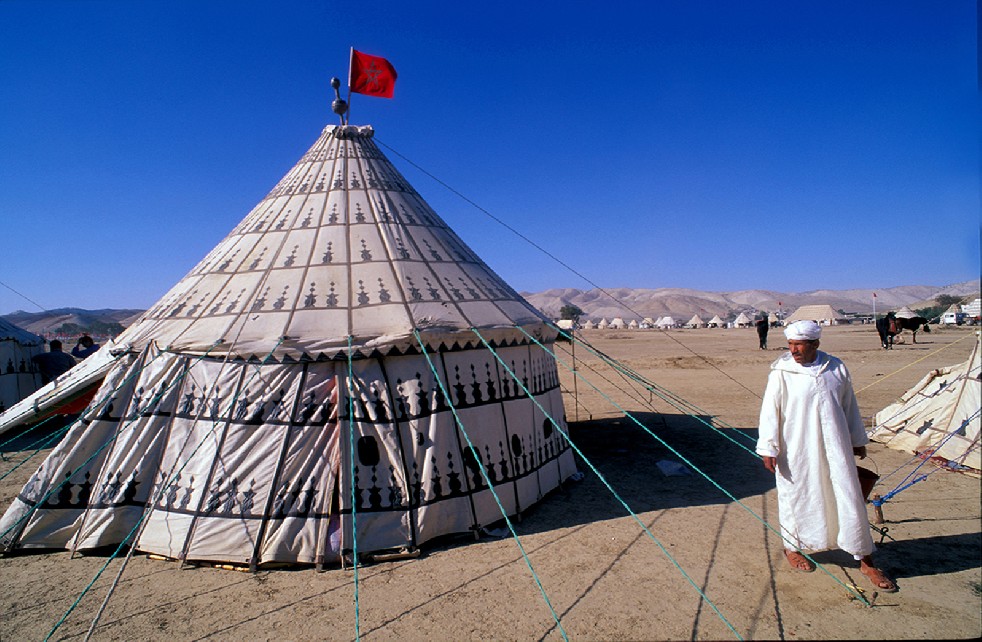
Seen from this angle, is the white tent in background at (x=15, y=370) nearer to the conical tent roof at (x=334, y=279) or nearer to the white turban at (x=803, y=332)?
the conical tent roof at (x=334, y=279)

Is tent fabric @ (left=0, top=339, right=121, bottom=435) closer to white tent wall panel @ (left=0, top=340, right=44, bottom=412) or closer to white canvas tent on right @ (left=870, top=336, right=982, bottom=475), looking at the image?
white tent wall panel @ (left=0, top=340, right=44, bottom=412)

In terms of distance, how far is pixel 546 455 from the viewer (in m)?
6.20

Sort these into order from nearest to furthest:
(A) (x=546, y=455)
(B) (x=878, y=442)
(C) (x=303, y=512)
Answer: (C) (x=303, y=512)
(A) (x=546, y=455)
(B) (x=878, y=442)

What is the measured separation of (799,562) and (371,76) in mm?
7937

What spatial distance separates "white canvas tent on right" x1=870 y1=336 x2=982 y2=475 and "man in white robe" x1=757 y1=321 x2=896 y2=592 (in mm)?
3225

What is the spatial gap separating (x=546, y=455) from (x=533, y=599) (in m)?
2.28

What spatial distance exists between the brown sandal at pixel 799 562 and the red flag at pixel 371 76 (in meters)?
7.57

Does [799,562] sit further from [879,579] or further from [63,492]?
[63,492]

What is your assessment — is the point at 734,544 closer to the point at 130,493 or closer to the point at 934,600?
the point at 934,600

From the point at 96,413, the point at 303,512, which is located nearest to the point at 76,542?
the point at 96,413

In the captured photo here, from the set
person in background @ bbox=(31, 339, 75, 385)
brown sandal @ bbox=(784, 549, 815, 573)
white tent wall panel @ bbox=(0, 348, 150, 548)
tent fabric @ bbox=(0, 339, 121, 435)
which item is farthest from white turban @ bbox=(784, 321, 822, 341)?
person in background @ bbox=(31, 339, 75, 385)

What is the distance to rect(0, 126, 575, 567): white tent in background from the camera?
474 cm

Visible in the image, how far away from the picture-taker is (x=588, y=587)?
13.6ft

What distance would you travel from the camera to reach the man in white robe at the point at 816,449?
3.89 metres
